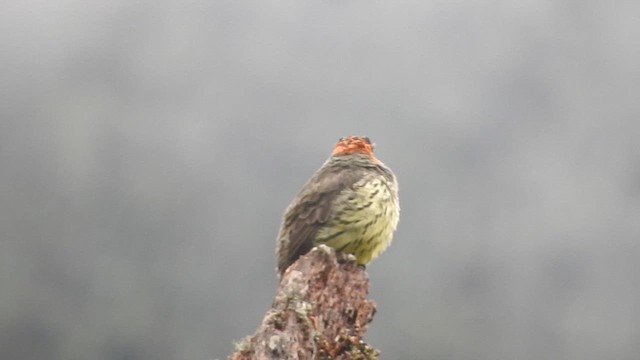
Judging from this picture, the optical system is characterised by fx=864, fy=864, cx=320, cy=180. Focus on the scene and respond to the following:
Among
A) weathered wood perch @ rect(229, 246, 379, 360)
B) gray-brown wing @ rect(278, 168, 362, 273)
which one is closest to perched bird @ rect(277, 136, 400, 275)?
gray-brown wing @ rect(278, 168, 362, 273)

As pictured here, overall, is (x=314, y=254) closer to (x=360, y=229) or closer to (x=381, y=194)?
(x=360, y=229)

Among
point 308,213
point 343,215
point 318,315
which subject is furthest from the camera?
point 308,213

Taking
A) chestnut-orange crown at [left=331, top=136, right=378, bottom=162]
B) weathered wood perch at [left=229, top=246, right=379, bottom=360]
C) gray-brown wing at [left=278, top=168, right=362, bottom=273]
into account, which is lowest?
weathered wood perch at [left=229, top=246, right=379, bottom=360]

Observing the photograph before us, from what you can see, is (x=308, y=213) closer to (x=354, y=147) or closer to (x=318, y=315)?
(x=354, y=147)

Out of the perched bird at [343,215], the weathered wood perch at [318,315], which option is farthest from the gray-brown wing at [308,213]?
the weathered wood perch at [318,315]

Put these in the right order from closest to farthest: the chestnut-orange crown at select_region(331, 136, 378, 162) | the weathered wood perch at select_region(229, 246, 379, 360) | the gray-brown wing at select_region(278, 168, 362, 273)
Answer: the weathered wood perch at select_region(229, 246, 379, 360) → the gray-brown wing at select_region(278, 168, 362, 273) → the chestnut-orange crown at select_region(331, 136, 378, 162)

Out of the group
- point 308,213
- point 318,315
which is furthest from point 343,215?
point 318,315

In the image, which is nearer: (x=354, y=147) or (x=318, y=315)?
(x=318, y=315)

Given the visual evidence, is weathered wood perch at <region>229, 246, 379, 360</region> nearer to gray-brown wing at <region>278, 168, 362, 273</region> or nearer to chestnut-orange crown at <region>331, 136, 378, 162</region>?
gray-brown wing at <region>278, 168, 362, 273</region>
